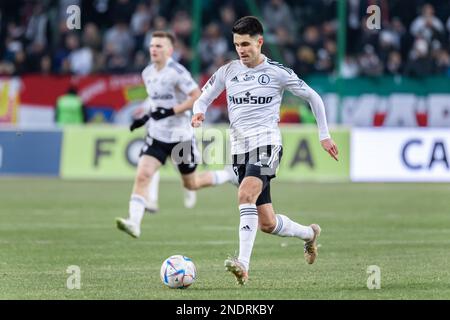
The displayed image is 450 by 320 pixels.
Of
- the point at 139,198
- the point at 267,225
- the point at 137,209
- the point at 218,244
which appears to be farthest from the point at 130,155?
the point at 267,225

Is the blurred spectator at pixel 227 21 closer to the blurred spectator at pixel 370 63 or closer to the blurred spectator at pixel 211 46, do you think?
the blurred spectator at pixel 211 46

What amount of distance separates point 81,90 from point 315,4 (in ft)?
18.5

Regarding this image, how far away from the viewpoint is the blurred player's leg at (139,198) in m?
13.1

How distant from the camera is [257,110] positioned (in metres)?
10.2

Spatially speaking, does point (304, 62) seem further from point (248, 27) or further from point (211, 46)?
point (248, 27)

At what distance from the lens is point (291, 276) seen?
407 inches

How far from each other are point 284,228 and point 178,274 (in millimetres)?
1271

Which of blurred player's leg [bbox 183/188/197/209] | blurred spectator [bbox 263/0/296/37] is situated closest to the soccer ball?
blurred player's leg [bbox 183/188/197/209]

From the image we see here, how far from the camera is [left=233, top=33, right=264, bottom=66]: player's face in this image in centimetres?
1002

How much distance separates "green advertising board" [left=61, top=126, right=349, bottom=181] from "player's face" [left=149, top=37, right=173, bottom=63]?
8045mm

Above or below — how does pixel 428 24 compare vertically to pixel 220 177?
above

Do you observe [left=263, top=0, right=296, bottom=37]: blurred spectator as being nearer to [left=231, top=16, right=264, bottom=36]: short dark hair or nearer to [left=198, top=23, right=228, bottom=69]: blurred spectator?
[left=198, top=23, right=228, bottom=69]: blurred spectator
